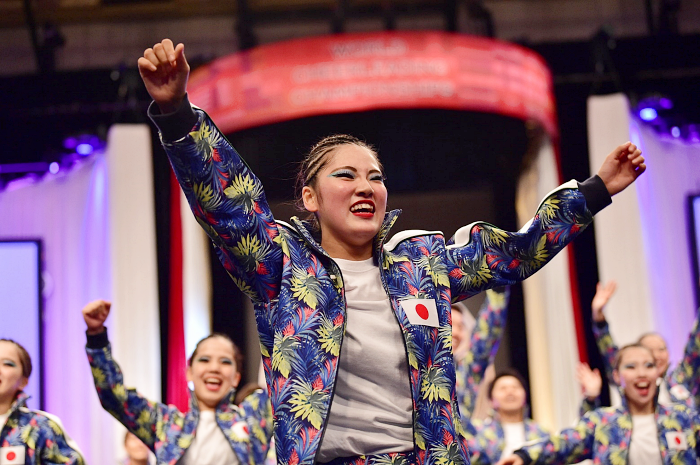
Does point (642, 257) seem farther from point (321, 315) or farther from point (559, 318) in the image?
point (321, 315)

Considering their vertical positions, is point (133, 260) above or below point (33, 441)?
above

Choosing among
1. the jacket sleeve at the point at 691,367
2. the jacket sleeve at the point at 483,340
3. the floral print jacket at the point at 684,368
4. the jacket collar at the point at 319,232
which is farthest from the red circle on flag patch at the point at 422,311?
the jacket sleeve at the point at 691,367

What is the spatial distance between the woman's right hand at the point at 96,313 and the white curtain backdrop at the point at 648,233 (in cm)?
403

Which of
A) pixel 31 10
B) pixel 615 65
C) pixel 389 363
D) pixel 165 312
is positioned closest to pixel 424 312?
pixel 389 363

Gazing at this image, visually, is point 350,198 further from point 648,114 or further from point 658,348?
point 648,114

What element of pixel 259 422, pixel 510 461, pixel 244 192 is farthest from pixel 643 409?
pixel 244 192

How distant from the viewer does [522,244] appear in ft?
5.12

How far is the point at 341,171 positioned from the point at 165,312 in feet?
16.2

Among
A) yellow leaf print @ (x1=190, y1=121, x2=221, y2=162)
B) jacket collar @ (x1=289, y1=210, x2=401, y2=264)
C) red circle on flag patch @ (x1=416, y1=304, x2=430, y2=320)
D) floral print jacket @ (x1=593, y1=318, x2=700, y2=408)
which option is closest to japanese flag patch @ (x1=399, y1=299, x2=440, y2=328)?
red circle on flag patch @ (x1=416, y1=304, x2=430, y2=320)

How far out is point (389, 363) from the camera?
138cm

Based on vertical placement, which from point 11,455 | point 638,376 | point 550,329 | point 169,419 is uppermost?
point 550,329

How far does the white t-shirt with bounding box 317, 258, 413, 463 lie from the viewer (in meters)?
1.32

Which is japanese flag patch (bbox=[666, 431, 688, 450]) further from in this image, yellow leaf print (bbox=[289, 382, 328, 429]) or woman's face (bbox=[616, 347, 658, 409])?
yellow leaf print (bbox=[289, 382, 328, 429])

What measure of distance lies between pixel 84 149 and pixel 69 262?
867 millimetres
